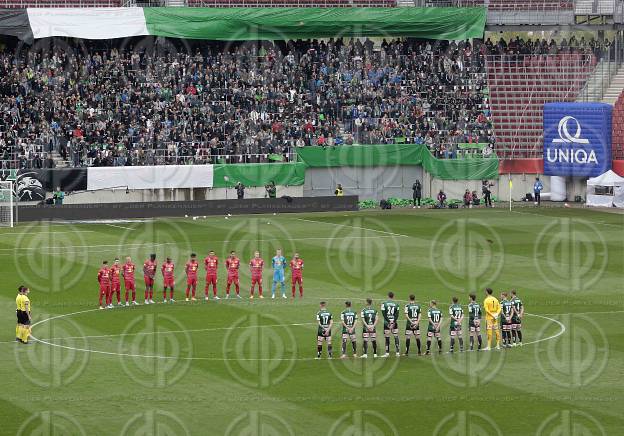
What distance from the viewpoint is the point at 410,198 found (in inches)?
2982

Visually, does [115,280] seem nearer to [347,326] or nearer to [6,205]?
[347,326]

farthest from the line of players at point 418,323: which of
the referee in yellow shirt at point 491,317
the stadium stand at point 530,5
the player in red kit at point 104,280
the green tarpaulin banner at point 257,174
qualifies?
the stadium stand at point 530,5

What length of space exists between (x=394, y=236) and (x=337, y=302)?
17520 millimetres

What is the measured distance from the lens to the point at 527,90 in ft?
265

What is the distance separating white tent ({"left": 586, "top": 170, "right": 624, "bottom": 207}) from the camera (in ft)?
235

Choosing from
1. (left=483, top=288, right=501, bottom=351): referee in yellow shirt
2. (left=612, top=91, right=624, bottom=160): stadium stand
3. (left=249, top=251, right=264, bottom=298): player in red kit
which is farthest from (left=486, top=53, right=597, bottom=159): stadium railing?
(left=483, top=288, right=501, bottom=351): referee in yellow shirt

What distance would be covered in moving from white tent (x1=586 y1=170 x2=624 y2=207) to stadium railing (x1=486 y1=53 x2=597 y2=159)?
5.64 m

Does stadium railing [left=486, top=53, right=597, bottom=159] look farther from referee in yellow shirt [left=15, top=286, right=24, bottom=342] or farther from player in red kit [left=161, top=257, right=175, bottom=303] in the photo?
referee in yellow shirt [left=15, top=286, right=24, bottom=342]

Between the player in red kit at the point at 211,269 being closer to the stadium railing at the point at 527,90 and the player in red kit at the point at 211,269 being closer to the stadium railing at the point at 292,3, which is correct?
the stadium railing at the point at 527,90

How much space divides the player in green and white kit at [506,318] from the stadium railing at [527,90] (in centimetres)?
4388

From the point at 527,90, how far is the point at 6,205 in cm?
3340

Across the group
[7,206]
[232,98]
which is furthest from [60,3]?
[7,206]

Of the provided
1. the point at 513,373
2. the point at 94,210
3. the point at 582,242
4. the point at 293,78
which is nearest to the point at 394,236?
the point at 582,242

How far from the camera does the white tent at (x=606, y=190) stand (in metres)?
71.7
